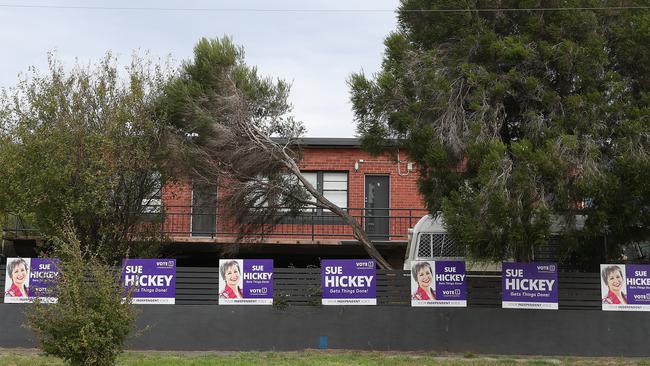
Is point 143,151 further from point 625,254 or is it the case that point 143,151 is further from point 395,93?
point 625,254

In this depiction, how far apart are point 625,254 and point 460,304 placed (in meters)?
3.98

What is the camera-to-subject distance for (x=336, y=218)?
19562mm

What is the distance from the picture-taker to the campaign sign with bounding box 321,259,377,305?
43.5 ft

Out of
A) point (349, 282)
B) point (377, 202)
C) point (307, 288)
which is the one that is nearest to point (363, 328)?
point (349, 282)

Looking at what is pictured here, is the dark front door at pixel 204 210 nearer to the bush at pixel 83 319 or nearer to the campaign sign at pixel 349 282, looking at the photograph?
the campaign sign at pixel 349 282

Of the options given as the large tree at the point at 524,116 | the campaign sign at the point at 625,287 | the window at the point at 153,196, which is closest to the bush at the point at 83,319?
the window at the point at 153,196

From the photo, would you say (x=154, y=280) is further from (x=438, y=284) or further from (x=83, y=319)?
(x=438, y=284)

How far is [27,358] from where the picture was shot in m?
11.9

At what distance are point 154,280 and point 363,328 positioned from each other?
159 inches

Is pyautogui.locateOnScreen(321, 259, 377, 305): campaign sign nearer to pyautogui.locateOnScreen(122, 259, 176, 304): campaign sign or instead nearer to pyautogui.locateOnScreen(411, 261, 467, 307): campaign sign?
pyautogui.locateOnScreen(411, 261, 467, 307): campaign sign

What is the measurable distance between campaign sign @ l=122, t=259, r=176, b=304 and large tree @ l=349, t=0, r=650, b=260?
5.00m

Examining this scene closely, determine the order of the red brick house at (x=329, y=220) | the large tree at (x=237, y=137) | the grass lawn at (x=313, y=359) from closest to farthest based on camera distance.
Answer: the grass lawn at (x=313, y=359)
the large tree at (x=237, y=137)
the red brick house at (x=329, y=220)

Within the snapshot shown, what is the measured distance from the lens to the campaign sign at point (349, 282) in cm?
1326

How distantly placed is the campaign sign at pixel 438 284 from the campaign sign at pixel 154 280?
4.55 m
